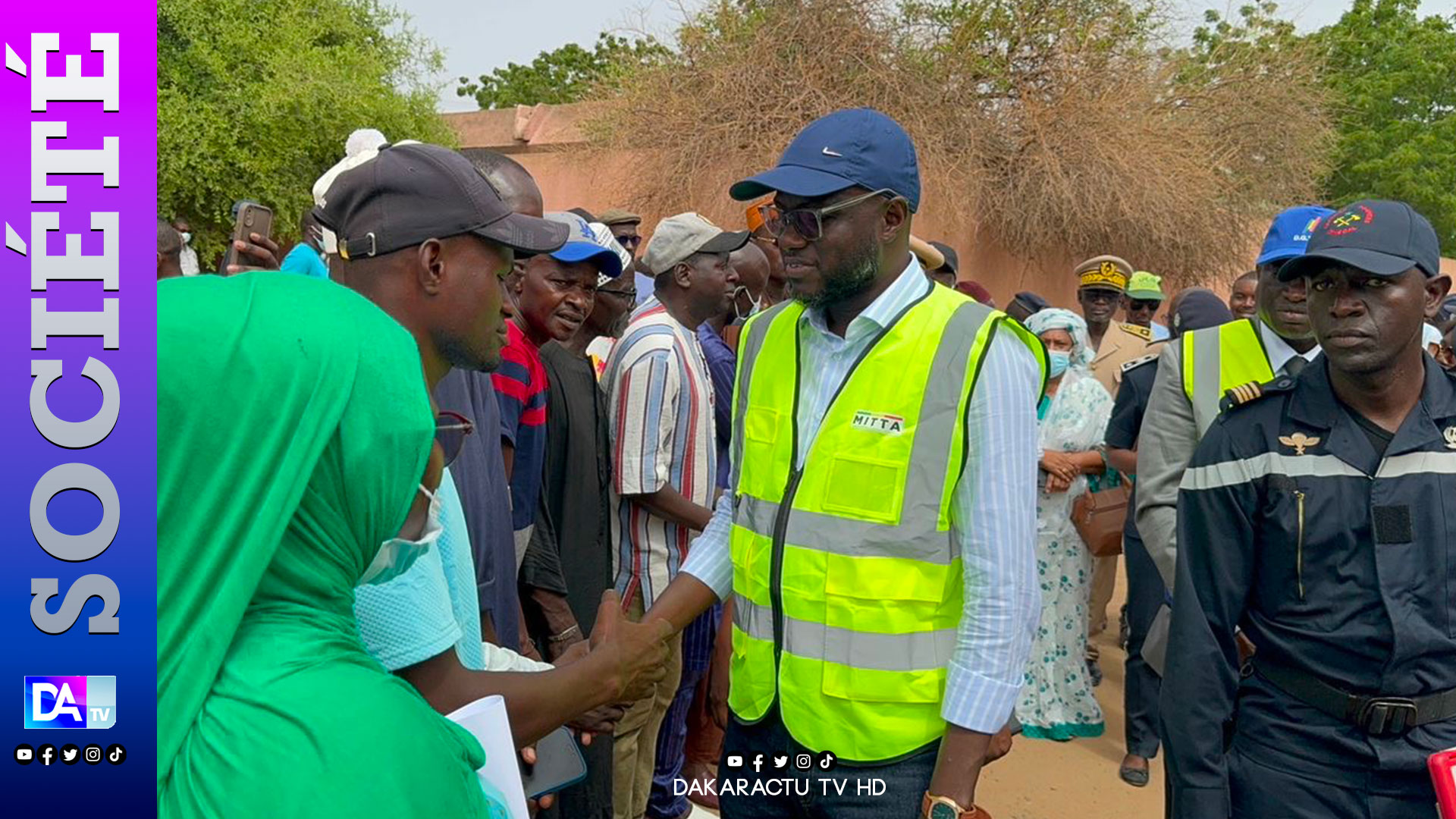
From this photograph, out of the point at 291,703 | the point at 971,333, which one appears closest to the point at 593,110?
the point at 971,333

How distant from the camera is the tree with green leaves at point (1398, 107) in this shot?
2711 cm

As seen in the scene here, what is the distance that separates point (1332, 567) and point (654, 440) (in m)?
2.14

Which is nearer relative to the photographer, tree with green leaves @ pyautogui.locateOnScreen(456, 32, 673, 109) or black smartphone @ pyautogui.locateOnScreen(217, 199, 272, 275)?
black smartphone @ pyautogui.locateOnScreen(217, 199, 272, 275)

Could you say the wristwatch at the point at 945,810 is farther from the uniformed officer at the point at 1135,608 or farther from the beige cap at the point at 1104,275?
the beige cap at the point at 1104,275

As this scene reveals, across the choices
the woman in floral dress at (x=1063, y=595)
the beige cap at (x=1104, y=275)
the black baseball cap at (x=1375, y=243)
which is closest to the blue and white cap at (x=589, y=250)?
the black baseball cap at (x=1375, y=243)

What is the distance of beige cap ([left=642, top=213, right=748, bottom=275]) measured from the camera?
14.8ft

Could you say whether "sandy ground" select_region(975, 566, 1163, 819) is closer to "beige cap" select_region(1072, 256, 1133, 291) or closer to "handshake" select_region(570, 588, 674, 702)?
"beige cap" select_region(1072, 256, 1133, 291)

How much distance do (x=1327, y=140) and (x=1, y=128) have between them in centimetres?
1951

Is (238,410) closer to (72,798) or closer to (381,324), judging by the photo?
(381,324)

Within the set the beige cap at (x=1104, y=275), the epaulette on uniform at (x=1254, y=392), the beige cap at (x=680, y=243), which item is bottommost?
the epaulette on uniform at (x=1254, y=392)

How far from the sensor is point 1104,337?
6.80 meters

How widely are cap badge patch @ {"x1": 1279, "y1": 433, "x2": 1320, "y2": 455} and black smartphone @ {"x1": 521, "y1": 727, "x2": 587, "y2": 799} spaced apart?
1724 millimetres

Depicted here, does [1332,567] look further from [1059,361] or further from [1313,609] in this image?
[1059,361]

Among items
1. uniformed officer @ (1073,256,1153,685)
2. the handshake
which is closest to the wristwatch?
the handshake
